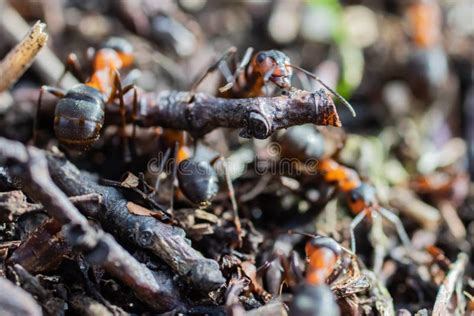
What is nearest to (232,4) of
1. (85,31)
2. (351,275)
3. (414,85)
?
(85,31)

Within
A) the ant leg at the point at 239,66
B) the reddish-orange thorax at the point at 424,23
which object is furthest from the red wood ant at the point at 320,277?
the reddish-orange thorax at the point at 424,23

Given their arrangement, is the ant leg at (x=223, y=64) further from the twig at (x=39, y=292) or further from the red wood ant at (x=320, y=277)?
the twig at (x=39, y=292)

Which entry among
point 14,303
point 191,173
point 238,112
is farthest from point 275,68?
point 14,303

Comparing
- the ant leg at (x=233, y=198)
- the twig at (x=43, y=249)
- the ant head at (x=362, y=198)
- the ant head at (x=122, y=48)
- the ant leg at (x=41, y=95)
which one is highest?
the ant head at (x=122, y=48)

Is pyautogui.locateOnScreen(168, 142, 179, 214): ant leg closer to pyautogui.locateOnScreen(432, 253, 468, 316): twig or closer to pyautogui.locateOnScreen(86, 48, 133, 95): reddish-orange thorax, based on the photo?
pyautogui.locateOnScreen(86, 48, 133, 95): reddish-orange thorax

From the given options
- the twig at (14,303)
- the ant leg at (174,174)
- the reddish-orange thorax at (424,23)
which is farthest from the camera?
the reddish-orange thorax at (424,23)

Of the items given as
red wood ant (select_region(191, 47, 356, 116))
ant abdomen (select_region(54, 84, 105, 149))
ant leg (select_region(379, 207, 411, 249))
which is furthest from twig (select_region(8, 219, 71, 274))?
ant leg (select_region(379, 207, 411, 249))
